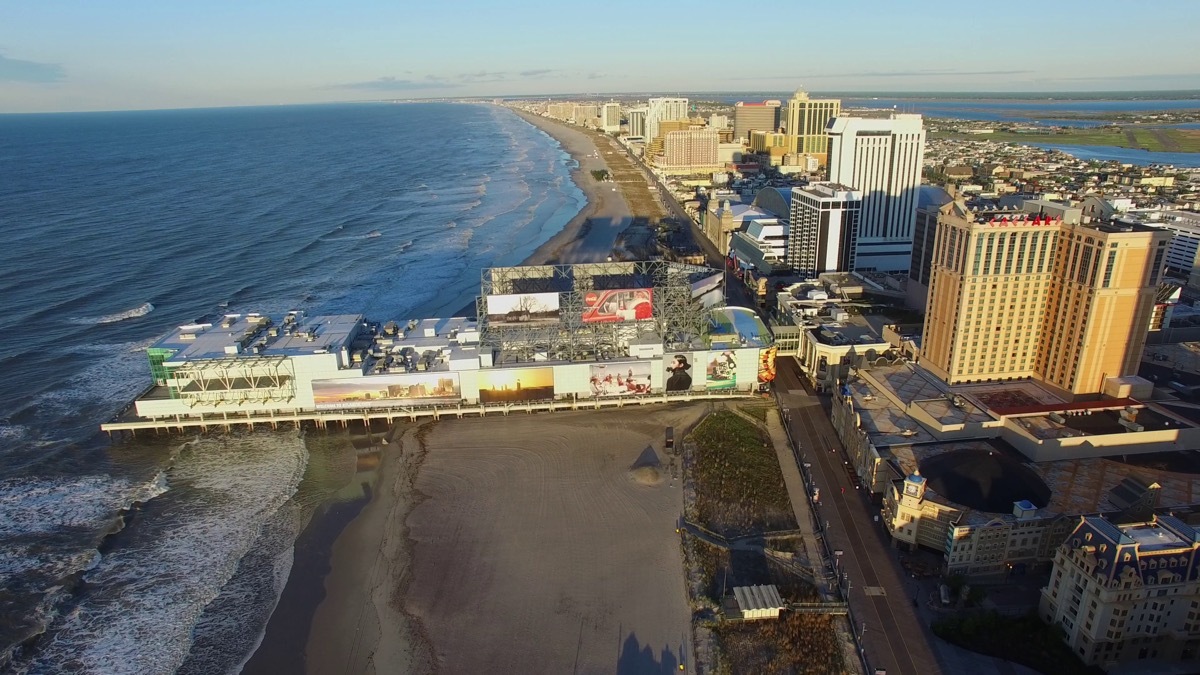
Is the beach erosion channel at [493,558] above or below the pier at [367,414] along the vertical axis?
below

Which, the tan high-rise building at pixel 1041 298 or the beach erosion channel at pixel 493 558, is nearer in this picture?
the beach erosion channel at pixel 493 558

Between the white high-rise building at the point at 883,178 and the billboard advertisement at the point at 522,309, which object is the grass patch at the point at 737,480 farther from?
the white high-rise building at the point at 883,178

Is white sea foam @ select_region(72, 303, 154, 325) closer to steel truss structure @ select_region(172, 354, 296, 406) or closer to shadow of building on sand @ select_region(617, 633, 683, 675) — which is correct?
steel truss structure @ select_region(172, 354, 296, 406)

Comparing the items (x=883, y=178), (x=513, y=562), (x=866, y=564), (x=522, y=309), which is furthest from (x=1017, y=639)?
(x=883, y=178)

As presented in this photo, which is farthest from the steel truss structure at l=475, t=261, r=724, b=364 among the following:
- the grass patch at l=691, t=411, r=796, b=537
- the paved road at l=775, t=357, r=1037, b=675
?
the paved road at l=775, t=357, r=1037, b=675

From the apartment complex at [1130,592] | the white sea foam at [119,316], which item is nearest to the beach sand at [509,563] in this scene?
the apartment complex at [1130,592]

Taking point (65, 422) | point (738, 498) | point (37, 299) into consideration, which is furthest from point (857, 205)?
point (37, 299)

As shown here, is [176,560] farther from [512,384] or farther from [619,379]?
[619,379]

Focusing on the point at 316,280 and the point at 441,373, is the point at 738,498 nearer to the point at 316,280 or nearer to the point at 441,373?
the point at 441,373

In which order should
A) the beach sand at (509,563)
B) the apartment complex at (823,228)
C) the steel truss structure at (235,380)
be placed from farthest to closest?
the apartment complex at (823,228), the steel truss structure at (235,380), the beach sand at (509,563)
